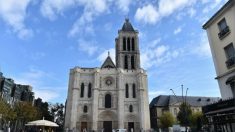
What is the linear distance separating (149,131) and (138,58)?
18.5 meters

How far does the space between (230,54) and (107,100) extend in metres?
40.5

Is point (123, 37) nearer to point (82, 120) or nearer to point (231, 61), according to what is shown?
point (82, 120)

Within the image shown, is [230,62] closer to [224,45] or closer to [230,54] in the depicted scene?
[230,54]

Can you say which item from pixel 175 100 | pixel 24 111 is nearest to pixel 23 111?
pixel 24 111

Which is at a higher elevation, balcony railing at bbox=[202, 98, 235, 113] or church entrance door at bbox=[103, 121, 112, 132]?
church entrance door at bbox=[103, 121, 112, 132]

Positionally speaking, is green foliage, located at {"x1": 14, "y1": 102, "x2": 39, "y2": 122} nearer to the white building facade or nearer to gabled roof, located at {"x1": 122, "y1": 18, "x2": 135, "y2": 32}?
gabled roof, located at {"x1": 122, "y1": 18, "x2": 135, "y2": 32}

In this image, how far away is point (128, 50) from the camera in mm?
59969

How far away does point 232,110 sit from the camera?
1189cm

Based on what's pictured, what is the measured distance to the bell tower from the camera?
58000mm

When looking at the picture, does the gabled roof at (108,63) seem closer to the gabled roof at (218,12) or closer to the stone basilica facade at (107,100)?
the stone basilica facade at (107,100)

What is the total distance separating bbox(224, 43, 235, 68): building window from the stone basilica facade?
37.4 metres

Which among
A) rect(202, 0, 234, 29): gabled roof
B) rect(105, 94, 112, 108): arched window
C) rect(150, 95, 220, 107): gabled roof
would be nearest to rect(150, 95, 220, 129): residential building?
rect(150, 95, 220, 107): gabled roof

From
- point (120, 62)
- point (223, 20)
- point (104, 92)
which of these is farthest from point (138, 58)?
point (223, 20)

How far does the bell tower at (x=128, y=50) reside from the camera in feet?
190
